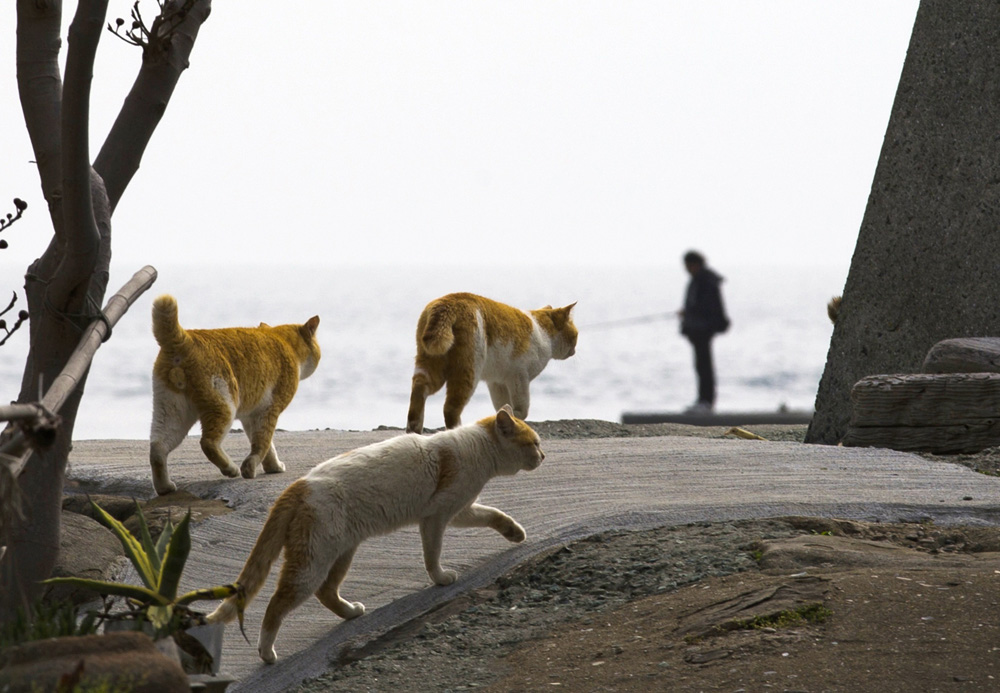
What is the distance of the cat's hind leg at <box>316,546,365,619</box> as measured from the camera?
4.51 meters

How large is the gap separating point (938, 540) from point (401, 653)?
2392 mm

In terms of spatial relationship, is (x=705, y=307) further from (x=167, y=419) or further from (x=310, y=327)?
(x=167, y=419)

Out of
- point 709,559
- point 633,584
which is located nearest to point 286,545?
point 633,584

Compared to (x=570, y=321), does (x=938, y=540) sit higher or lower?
lower

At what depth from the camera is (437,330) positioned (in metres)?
6.27

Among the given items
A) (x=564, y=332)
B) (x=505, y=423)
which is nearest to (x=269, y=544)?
(x=505, y=423)

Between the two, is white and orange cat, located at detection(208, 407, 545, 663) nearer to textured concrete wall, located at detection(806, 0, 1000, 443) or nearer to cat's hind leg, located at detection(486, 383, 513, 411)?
cat's hind leg, located at detection(486, 383, 513, 411)

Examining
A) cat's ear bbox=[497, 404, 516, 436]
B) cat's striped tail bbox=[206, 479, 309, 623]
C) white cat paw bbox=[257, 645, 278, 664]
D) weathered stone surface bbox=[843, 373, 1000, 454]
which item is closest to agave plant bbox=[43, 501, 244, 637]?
cat's striped tail bbox=[206, 479, 309, 623]

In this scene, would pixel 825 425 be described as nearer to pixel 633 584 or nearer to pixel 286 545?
pixel 633 584

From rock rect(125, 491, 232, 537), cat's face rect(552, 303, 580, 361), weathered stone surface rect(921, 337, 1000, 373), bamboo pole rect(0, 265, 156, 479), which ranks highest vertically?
weathered stone surface rect(921, 337, 1000, 373)

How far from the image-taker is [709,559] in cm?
456

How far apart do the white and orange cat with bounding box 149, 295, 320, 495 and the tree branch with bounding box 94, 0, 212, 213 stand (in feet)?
2.74

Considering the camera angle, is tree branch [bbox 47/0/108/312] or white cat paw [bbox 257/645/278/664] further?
white cat paw [bbox 257/645/278/664]

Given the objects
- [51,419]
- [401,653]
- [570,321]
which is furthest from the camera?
[570,321]
